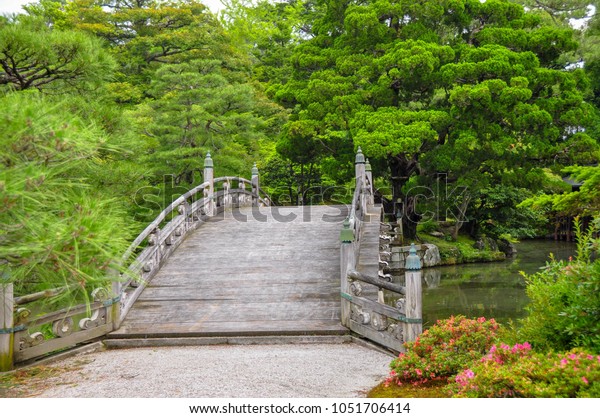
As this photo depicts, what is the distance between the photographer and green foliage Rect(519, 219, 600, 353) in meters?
4.14

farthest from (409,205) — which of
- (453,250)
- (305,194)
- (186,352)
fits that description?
(186,352)

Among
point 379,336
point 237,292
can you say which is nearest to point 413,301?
point 379,336

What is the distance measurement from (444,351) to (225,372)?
2.40 metres

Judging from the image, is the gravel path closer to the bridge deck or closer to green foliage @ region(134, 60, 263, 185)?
the bridge deck

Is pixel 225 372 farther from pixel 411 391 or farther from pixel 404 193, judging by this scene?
pixel 404 193

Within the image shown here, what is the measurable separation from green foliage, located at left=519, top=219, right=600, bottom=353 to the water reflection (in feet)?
24.6

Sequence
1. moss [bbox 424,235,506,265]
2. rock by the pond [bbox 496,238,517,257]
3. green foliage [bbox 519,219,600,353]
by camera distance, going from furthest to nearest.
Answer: rock by the pond [bbox 496,238,517,257]
moss [bbox 424,235,506,265]
green foliage [bbox 519,219,600,353]

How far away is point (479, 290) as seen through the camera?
1736 cm

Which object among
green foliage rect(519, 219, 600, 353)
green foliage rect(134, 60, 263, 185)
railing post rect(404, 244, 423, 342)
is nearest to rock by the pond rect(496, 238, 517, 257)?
green foliage rect(134, 60, 263, 185)

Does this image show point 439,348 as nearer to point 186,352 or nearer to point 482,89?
point 186,352

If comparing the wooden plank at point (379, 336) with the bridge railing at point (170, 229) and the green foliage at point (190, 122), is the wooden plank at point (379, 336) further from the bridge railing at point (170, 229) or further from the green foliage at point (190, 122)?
the green foliage at point (190, 122)

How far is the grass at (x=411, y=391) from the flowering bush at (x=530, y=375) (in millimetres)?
659

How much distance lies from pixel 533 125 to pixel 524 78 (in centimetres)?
151

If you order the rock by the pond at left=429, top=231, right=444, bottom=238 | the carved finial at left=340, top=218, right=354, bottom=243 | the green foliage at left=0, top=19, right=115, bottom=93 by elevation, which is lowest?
the rock by the pond at left=429, top=231, right=444, bottom=238
